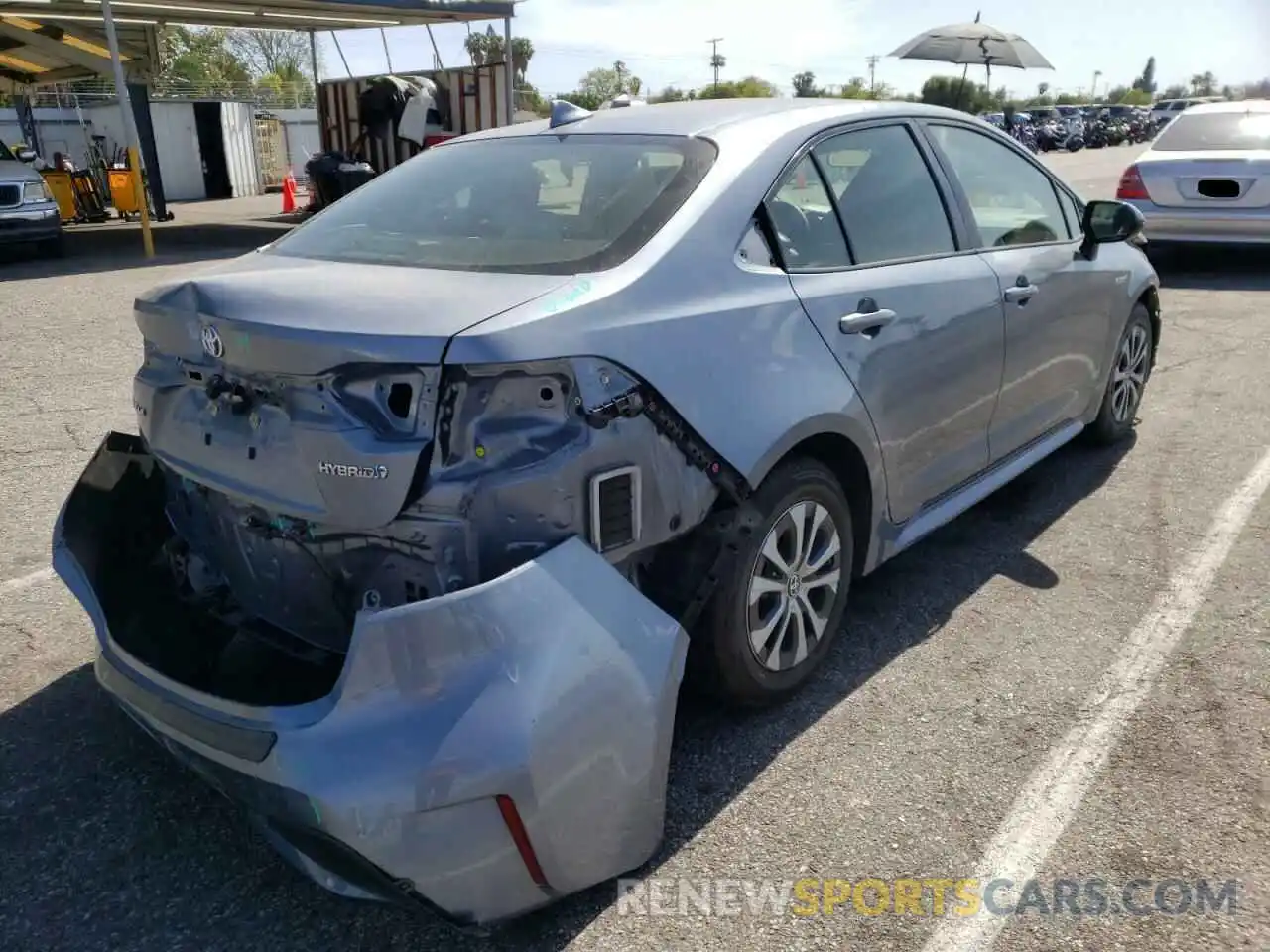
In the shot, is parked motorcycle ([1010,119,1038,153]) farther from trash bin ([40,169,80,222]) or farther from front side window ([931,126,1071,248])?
front side window ([931,126,1071,248])

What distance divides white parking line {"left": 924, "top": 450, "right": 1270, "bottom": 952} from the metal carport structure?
44.4 ft

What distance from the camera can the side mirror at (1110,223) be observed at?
14.5 feet

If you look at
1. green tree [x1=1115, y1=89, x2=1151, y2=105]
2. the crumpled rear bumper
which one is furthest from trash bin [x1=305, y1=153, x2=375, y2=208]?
green tree [x1=1115, y1=89, x2=1151, y2=105]

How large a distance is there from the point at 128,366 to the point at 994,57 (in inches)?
619

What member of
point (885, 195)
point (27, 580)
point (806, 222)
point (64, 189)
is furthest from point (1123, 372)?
point (64, 189)

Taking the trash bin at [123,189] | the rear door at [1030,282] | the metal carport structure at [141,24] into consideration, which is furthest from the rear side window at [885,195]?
the trash bin at [123,189]

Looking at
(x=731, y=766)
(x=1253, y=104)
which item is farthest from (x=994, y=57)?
(x=731, y=766)

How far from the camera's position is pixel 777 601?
297 cm

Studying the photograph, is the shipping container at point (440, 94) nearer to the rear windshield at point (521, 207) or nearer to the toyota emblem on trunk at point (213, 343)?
the rear windshield at point (521, 207)

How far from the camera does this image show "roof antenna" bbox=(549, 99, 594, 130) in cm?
354

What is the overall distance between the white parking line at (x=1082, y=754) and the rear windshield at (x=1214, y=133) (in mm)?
7558

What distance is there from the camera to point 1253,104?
10.7 m

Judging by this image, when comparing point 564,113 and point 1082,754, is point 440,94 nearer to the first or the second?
point 564,113

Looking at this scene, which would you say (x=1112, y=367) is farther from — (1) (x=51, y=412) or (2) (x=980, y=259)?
(1) (x=51, y=412)
